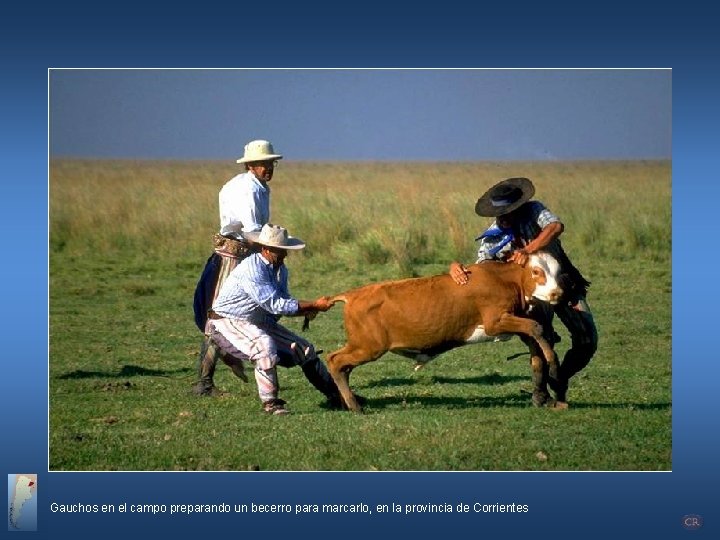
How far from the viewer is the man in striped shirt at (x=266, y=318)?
1085 centimetres

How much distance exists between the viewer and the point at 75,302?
18250 mm

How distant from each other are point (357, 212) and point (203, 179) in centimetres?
1078

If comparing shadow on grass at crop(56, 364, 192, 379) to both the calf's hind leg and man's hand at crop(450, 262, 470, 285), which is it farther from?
man's hand at crop(450, 262, 470, 285)

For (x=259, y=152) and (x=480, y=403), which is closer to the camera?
(x=480, y=403)

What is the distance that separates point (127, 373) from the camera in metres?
13.4

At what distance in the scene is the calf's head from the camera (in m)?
10.6

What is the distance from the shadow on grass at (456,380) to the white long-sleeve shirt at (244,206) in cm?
197

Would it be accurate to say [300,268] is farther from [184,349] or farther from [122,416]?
[122,416]

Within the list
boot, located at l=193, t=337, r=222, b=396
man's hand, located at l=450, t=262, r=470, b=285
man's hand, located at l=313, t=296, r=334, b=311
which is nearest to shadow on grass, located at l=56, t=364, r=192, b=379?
boot, located at l=193, t=337, r=222, b=396

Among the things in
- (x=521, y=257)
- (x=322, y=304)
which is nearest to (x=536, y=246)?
(x=521, y=257)

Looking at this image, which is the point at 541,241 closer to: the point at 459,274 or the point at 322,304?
the point at 459,274

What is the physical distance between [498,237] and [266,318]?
2.02m

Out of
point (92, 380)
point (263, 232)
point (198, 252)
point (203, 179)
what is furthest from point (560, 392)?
point (203, 179)

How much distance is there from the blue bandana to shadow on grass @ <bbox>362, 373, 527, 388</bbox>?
1.79 m
